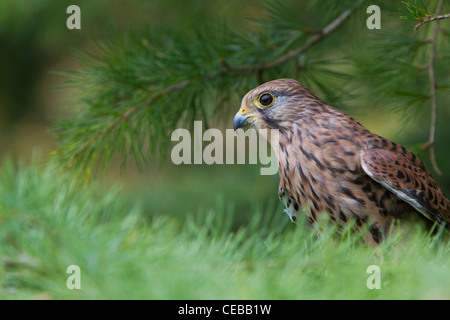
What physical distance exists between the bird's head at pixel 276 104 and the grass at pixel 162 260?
1.13 meters

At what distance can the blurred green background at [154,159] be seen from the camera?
12.1ft

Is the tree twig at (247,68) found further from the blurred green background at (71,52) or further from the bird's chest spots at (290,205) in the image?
the bird's chest spots at (290,205)

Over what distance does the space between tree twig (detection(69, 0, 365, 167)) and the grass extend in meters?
1.12

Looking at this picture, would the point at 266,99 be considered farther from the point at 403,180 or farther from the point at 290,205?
the point at 403,180

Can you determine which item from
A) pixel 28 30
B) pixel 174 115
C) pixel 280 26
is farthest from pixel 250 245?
pixel 28 30

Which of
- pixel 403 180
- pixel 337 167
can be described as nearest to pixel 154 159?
pixel 337 167

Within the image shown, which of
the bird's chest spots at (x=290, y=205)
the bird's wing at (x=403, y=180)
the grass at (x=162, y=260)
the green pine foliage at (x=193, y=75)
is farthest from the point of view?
the green pine foliage at (x=193, y=75)

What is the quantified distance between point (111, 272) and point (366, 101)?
2699 mm

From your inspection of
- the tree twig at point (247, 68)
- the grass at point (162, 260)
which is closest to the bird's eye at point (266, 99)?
the tree twig at point (247, 68)

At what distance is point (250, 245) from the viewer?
1316 millimetres

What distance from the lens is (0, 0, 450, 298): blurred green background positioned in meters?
3.68

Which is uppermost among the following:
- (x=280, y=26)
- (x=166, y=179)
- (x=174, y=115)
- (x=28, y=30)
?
(x=28, y=30)
